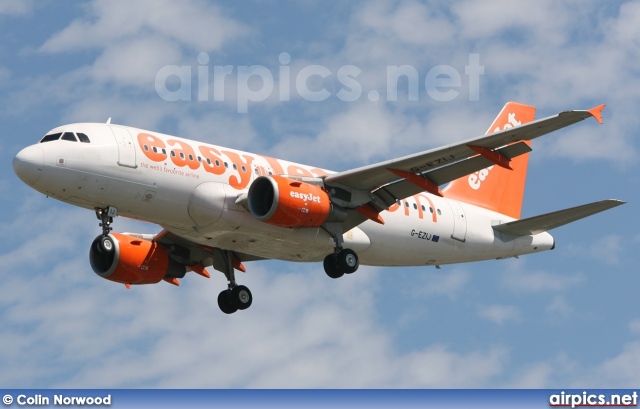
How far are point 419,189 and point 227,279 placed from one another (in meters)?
9.15

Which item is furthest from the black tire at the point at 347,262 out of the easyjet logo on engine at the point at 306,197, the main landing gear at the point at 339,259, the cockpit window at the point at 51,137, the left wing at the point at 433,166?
the cockpit window at the point at 51,137

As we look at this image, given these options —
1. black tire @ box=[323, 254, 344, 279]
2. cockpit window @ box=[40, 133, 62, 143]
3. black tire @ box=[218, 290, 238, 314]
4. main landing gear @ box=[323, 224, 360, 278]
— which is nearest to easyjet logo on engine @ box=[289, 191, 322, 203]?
main landing gear @ box=[323, 224, 360, 278]

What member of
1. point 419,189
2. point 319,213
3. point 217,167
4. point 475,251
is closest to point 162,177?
point 217,167

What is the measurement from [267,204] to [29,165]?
8199mm

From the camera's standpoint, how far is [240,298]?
5406cm

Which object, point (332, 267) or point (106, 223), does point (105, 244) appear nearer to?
point (106, 223)

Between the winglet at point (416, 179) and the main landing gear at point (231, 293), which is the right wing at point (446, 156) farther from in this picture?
the main landing gear at point (231, 293)

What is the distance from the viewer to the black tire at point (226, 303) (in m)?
54.2

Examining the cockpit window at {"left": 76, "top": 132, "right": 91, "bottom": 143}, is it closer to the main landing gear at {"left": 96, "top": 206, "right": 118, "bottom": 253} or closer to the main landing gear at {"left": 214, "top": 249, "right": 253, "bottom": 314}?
the main landing gear at {"left": 96, "top": 206, "right": 118, "bottom": 253}

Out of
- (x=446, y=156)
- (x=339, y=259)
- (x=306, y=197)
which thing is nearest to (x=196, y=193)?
(x=306, y=197)

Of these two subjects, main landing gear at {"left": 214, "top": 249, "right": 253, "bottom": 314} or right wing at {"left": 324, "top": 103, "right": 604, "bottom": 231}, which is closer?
right wing at {"left": 324, "top": 103, "right": 604, "bottom": 231}

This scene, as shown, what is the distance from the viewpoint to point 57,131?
46.6 metres

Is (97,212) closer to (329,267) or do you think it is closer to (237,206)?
(237,206)

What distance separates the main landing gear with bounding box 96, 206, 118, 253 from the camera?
153ft
